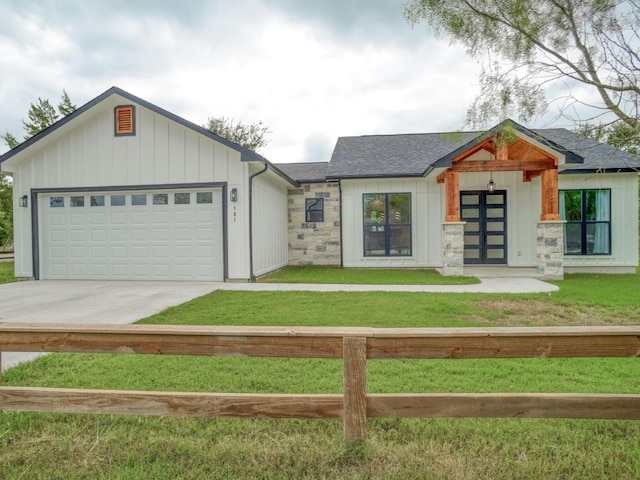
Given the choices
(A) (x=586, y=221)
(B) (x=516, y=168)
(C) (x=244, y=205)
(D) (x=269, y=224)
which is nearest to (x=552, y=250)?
(B) (x=516, y=168)

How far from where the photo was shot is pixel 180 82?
16.6m

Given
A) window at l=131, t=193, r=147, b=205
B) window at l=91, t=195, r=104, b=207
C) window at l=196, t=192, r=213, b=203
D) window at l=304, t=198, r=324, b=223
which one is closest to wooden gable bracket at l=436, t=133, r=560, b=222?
window at l=304, t=198, r=324, b=223

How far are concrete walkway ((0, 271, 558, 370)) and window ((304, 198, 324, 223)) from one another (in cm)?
471

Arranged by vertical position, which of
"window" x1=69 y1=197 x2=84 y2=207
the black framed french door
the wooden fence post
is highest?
"window" x1=69 y1=197 x2=84 y2=207

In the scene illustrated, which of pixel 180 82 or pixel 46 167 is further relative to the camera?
pixel 180 82

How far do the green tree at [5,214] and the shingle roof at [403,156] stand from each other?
19.9 m

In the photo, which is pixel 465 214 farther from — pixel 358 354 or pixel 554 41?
pixel 358 354

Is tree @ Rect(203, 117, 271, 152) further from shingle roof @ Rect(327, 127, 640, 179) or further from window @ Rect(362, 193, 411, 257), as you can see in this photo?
window @ Rect(362, 193, 411, 257)

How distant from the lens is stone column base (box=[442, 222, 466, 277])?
9.75 meters

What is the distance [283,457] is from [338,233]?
1080 cm

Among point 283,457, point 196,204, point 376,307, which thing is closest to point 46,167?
point 196,204

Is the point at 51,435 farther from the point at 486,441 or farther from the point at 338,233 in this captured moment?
the point at 338,233

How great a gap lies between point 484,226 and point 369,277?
4.38m

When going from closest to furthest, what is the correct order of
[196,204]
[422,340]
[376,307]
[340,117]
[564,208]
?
[422,340], [376,307], [196,204], [564,208], [340,117]
